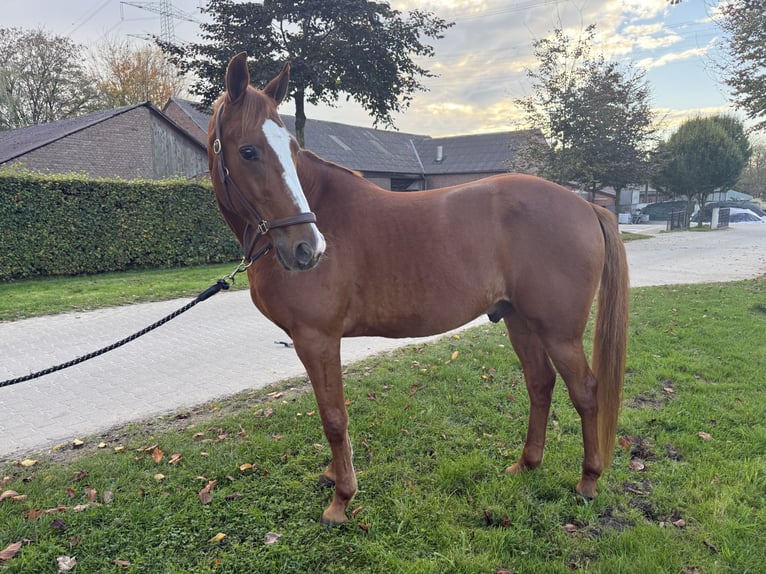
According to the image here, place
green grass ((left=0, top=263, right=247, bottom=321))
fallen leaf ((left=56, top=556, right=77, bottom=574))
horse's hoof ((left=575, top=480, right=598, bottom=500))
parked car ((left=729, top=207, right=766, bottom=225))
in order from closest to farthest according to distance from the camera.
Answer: fallen leaf ((left=56, top=556, right=77, bottom=574)) → horse's hoof ((left=575, top=480, right=598, bottom=500)) → green grass ((left=0, top=263, right=247, bottom=321)) → parked car ((left=729, top=207, right=766, bottom=225))

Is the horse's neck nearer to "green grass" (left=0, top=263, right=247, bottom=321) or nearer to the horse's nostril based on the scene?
the horse's nostril

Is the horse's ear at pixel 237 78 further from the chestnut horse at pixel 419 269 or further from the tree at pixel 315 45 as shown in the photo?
the tree at pixel 315 45

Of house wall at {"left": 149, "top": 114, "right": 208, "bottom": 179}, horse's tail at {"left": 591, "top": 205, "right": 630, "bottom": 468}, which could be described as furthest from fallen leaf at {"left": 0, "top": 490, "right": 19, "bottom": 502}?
house wall at {"left": 149, "top": 114, "right": 208, "bottom": 179}

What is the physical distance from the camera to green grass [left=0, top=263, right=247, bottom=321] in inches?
294

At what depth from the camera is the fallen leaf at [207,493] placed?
2.60 metres

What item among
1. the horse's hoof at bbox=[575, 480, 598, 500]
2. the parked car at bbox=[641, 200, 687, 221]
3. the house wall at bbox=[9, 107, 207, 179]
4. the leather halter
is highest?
the house wall at bbox=[9, 107, 207, 179]

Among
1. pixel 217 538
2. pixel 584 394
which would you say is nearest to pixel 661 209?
pixel 584 394

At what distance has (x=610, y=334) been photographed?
2650 millimetres

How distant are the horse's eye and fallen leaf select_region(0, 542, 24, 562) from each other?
230cm

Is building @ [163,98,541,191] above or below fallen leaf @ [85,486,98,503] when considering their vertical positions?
above

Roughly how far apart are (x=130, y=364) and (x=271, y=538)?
12.3 ft

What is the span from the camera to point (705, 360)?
4.67 metres

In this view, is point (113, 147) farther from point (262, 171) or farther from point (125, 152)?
point (262, 171)

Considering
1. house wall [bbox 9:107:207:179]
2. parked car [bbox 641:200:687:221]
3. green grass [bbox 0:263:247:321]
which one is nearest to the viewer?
green grass [bbox 0:263:247:321]
